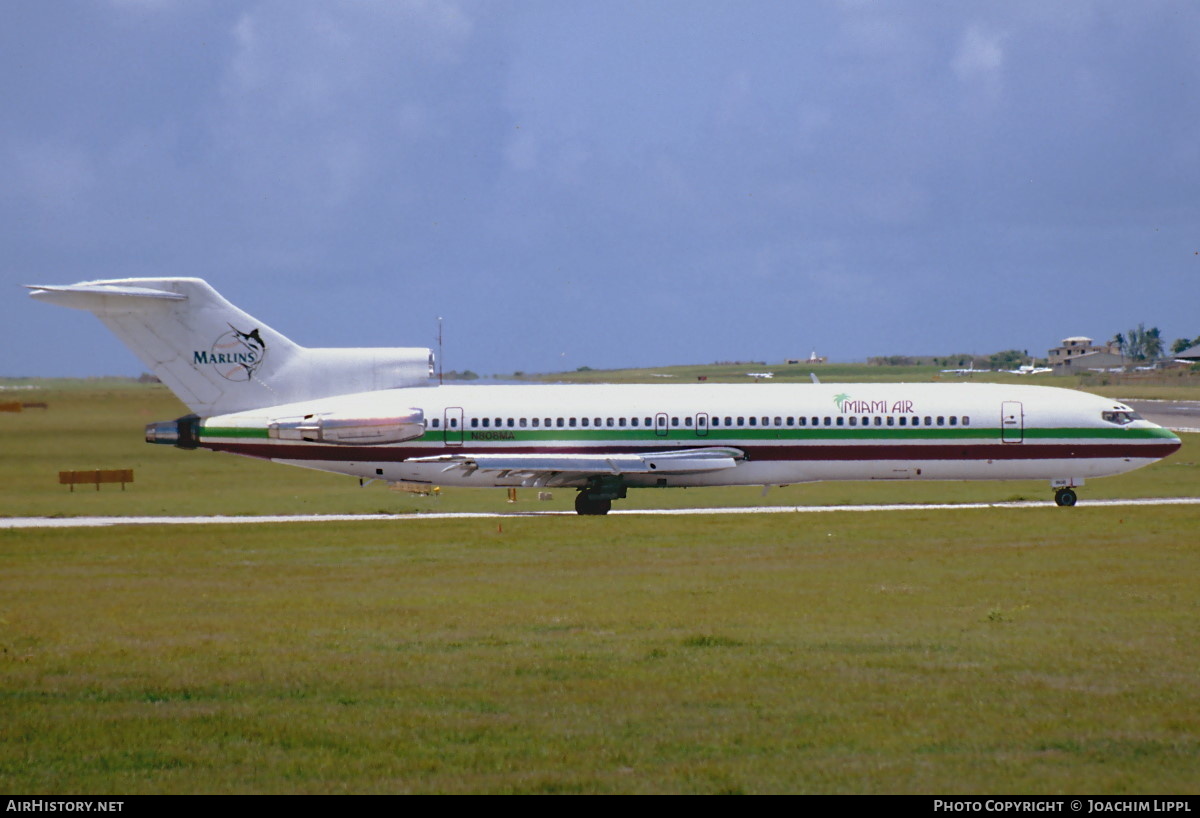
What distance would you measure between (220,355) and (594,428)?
11.9 metres

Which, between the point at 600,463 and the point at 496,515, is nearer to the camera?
the point at 600,463

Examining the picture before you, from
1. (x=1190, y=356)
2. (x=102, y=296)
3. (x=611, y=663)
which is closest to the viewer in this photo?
(x=611, y=663)

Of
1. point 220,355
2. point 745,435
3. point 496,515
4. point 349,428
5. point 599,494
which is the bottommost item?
point 496,515

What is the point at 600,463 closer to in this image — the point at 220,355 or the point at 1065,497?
the point at 220,355

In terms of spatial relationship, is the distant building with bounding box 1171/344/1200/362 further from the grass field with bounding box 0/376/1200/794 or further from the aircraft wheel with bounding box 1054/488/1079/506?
the grass field with bounding box 0/376/1200/794

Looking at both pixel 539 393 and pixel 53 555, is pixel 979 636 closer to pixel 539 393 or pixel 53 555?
pixel 53 555

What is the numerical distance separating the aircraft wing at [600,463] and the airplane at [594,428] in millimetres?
44

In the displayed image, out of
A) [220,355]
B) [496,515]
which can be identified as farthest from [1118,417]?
[220,355]

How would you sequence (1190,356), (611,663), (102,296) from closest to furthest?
(611,663), (102,296), (1190,356)

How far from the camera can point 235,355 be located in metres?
39.1

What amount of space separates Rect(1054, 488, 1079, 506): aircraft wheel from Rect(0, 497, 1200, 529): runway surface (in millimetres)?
318

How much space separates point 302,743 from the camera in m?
11.8
